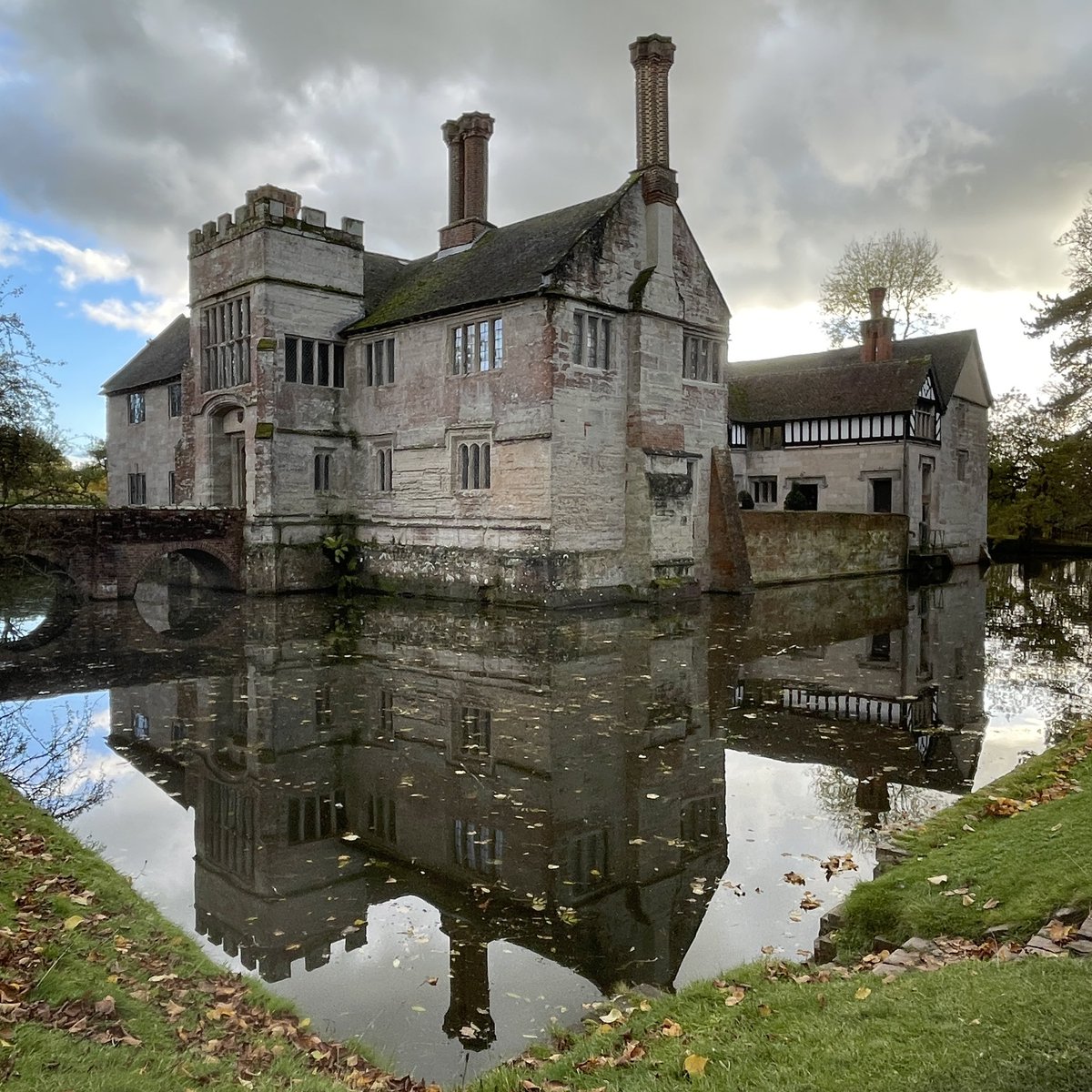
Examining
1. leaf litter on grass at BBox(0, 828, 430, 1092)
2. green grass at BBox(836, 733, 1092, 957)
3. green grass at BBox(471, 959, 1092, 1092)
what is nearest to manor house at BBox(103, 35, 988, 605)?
green grass at BBox(836, 733, 1092, 957)

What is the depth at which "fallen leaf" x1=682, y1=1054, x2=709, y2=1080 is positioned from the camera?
12.8ft

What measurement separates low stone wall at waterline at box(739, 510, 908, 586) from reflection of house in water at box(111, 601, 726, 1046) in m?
14.3

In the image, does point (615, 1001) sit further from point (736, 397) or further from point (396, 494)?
point (736, 397)

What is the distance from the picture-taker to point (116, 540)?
23.8m

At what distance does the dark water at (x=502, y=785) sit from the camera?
5.70 m

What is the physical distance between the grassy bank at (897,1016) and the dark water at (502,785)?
0.56 meters

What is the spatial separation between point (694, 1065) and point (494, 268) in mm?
23854

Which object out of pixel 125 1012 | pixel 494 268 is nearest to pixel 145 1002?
pixel 125 1012

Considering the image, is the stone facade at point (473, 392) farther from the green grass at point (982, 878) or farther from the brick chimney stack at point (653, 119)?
the green grass at point (982, 878)

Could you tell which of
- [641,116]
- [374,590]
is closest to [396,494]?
[374,590]

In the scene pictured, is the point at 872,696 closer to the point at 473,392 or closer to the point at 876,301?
the point at 473,392

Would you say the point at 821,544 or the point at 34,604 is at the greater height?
the point at 821,544

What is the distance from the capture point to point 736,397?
138ft

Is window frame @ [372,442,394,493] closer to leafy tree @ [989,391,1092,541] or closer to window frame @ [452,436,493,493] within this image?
window frame @ [452,436,493,493]
